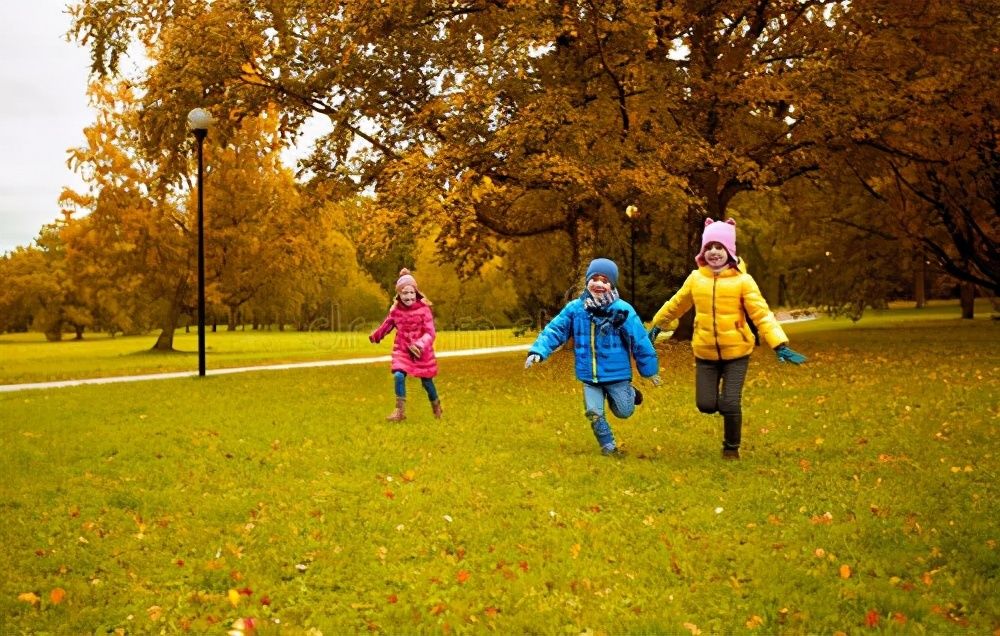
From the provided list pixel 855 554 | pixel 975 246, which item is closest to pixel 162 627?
pixel 855 554

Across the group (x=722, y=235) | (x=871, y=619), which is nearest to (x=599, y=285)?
(x=722, y=235)

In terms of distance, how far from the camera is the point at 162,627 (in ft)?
16.0

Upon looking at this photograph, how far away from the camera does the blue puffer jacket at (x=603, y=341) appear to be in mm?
8766

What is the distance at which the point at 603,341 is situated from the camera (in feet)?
28.9

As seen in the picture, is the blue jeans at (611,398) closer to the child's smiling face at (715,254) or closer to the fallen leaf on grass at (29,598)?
the child's smiling face at (715,254)

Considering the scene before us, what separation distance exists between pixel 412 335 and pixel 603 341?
11.5 feet

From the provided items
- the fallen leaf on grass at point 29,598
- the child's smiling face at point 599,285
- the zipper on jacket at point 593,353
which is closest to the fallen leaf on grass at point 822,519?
the zipper on jacket at point 593,353

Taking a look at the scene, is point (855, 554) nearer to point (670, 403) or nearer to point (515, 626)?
point (515, 626)

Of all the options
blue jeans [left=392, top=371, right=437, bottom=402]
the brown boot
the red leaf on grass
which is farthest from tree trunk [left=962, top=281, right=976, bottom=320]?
the red leaf on grass

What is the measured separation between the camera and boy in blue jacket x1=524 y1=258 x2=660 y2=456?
8703 millimetres

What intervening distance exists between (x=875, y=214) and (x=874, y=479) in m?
27.0

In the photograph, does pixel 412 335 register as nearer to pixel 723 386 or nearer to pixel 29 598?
pixel 723 386

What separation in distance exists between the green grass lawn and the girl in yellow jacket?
81 centimetres

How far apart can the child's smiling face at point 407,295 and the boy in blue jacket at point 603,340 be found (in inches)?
117
